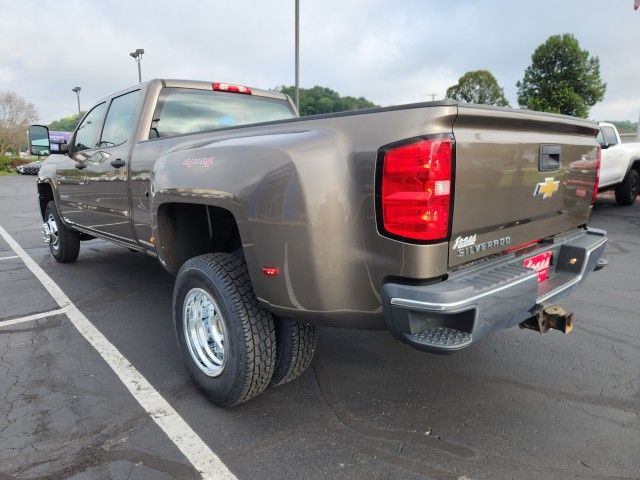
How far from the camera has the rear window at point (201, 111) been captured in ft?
12.8

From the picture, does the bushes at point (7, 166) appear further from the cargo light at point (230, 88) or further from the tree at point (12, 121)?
the cargo light at point (230, 88)

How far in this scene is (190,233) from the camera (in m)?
3.20

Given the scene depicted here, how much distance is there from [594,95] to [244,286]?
32.7 meters

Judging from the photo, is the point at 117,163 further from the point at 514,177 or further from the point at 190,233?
the point at 514,177

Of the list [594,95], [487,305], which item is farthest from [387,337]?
[594,95]

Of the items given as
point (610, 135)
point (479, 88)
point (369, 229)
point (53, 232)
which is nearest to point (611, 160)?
point (610, 135)

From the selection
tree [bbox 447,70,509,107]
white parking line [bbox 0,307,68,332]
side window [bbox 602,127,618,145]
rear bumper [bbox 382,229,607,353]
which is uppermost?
tree [bbox 447,70,509,107]

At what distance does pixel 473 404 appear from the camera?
2676 millimetres

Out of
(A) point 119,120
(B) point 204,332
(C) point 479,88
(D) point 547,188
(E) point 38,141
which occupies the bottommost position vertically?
(B) point 204,332

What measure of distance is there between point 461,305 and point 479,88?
3660cm

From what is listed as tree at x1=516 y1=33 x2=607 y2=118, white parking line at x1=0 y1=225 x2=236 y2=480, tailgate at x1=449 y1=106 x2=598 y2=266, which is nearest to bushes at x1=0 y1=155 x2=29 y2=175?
tree at x1=516 y1=33 x2=607 y2=118

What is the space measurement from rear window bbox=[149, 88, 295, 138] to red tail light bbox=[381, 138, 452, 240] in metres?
2.28

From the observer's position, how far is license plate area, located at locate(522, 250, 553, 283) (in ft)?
8.13

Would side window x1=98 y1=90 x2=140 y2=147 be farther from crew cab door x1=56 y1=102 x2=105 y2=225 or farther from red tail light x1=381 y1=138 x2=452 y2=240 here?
red tail light x1=381 y1=138 x2=452 y2=240
